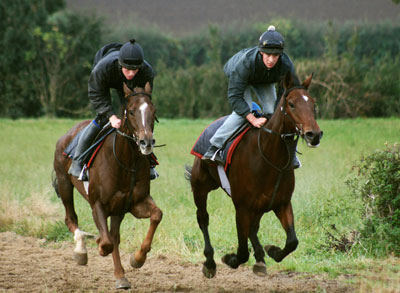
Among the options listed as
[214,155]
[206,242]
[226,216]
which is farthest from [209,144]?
[226,216]

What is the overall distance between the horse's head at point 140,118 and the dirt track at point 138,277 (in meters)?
1.87

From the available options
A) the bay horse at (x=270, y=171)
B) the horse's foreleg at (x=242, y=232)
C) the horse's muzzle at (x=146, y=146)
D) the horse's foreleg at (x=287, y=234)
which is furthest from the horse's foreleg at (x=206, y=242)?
the horse's muzzle at (x=146, y=146)

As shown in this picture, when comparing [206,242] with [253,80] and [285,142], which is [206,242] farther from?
[253,80]

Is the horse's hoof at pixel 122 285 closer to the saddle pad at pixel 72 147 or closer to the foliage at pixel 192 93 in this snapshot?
the saddle pad at pixel 72 147

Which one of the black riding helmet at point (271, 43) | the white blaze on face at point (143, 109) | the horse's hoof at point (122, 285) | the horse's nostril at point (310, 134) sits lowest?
the horse's hoof at point (122, 285)

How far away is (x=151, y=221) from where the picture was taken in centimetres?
632

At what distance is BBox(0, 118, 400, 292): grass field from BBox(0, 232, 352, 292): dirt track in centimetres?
33

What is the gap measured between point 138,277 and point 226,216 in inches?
118

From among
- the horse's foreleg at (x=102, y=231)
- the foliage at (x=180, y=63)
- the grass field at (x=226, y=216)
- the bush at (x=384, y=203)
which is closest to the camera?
the horse's foreleg at (x=102, y=231)

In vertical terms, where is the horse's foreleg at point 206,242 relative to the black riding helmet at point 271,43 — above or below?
below

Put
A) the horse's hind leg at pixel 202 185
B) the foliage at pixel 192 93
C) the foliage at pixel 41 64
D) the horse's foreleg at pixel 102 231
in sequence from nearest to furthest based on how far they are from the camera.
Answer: the horse's foreleg at pixel 102 231 → the horse's hind leg at pixel 202 185 → the foliage at pixel 192 93 → the foliage at pixel 41 64

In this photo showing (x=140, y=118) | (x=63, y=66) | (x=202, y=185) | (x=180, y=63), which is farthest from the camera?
(x=180, y=63)

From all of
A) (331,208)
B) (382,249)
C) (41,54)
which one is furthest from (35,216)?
(41,54)

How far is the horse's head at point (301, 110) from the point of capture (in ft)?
17.9
